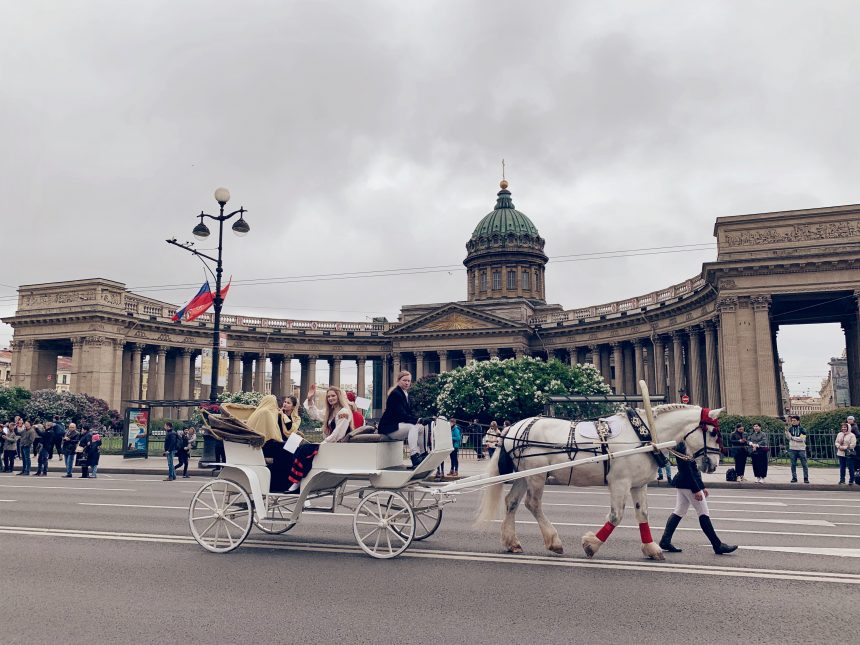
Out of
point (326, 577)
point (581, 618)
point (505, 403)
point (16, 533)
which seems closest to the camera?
point (581, 618)

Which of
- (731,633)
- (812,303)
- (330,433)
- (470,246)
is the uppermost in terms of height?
(470,246)

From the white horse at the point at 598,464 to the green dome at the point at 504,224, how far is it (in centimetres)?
7841

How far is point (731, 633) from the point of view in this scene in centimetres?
586

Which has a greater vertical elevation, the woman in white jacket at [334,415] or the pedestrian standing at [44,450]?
the woman in white jacket at [334,415]

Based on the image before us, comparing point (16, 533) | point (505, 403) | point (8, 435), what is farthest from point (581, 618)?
point (505, 403)

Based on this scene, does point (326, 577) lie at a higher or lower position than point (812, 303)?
lower

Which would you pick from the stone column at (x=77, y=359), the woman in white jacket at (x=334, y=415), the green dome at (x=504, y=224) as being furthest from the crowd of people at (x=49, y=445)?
the green dome at (x=504, y=224)

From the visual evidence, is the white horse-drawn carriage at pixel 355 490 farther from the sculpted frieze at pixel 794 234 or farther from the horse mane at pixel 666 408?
the sculpted frieze at pixel 794 234

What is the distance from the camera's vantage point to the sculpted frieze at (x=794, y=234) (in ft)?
126

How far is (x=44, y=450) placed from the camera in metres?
25.5

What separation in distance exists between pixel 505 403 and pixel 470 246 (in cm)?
4443

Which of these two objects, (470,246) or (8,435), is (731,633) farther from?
(470,246)

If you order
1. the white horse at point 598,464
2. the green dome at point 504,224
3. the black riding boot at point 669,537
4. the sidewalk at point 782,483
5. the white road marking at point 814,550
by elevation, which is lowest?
the sidewalk at point 782,483

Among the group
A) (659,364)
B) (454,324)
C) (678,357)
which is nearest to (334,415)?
(678,357)
